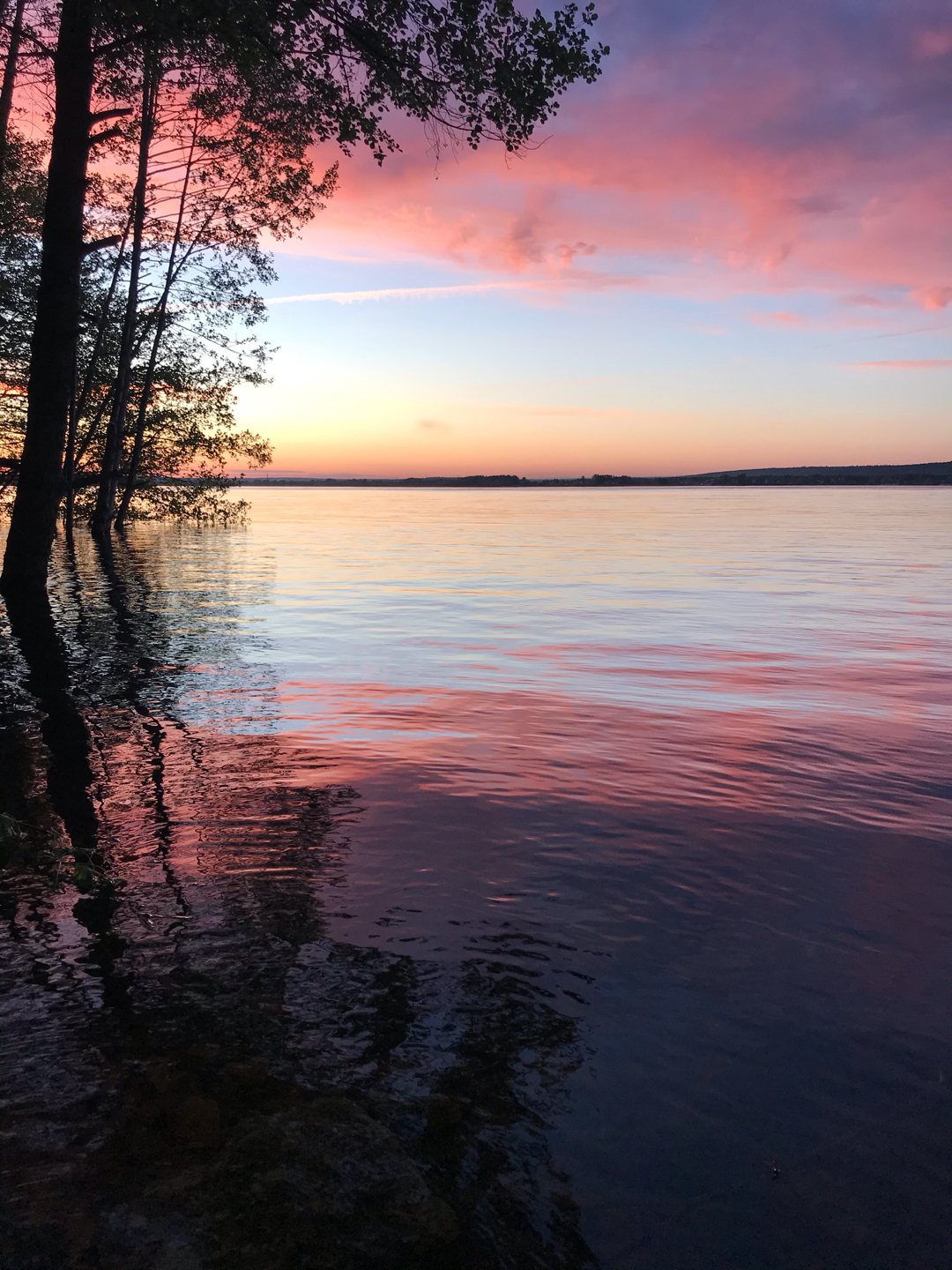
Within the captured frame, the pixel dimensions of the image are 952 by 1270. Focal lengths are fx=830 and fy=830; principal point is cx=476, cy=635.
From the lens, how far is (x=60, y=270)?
16891mm

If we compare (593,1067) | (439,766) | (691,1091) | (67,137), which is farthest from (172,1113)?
(67,137)

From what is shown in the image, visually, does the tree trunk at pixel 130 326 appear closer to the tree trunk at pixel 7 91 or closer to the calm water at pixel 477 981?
the tree trunk at pixel 7 91

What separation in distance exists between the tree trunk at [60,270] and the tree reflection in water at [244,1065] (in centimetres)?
1249

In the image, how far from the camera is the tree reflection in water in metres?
2.89

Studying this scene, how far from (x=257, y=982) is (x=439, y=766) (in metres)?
4.47

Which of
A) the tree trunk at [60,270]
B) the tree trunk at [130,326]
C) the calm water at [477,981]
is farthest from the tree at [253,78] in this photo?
the tree trunk at [130,326]

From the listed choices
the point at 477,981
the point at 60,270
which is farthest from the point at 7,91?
the point at 477,981

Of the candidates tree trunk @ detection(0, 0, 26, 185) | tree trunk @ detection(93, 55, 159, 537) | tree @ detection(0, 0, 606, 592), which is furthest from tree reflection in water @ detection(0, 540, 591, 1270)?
tree trunk @ detection(93, 55, 159, 537)

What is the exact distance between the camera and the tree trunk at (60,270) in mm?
16484

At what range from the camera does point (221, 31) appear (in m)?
10.2

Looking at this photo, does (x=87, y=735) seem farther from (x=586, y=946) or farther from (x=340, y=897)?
(x=586, y=946)

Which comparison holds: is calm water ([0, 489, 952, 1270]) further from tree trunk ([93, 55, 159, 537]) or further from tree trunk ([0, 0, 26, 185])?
tree trunk ([93, 55, 159, 537])

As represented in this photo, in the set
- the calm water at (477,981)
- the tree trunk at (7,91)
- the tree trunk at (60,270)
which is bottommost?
the calm water at (477,981)

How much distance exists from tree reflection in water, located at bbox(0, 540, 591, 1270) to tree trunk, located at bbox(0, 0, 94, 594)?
12.5 m
